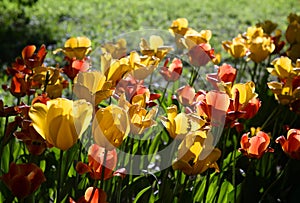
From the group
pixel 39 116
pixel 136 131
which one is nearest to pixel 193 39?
pixel 136 131

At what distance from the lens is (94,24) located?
6473 mm

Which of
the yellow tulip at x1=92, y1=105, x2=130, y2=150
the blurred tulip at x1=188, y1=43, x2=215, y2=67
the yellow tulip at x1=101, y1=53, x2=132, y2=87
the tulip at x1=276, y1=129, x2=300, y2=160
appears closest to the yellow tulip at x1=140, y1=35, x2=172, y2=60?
the blurred tulip at x1=188, y1=43, x2=215, y2=67

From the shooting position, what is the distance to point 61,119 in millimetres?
1365

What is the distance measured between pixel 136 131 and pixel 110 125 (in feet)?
0.60

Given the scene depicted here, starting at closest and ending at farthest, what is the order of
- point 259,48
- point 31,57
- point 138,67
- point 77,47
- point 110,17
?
point 138,67
point 31,57
point 77,47
point 259,48
point 110,17

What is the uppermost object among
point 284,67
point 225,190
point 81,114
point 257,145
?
point 81,114

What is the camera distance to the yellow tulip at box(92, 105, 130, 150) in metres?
1.41

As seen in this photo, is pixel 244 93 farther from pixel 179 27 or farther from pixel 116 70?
pixel 179 27

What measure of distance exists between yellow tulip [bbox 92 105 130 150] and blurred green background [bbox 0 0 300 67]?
3.76 meters

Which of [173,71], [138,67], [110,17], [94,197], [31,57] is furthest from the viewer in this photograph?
[110,17]

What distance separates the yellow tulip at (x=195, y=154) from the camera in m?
1.50

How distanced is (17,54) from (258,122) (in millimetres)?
3052

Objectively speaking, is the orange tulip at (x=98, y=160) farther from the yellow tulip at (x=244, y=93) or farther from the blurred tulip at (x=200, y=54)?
the blurred tulip at (x=200, y=54)

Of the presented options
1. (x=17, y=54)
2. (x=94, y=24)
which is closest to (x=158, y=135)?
(x=17, y=54)
